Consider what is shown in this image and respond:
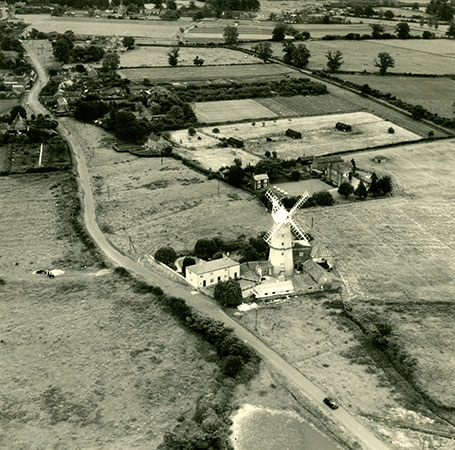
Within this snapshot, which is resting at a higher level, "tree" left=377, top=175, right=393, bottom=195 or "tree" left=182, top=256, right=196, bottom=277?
"tree" left=377, top=175, right=393, bottom=195

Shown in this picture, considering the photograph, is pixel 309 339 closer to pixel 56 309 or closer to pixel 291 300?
pixel 291 300

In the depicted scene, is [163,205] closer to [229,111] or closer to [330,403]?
[330,403]

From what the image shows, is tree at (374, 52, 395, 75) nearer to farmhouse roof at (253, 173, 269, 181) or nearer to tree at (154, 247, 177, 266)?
farmhouse roof at (253, 173, 269, 181)

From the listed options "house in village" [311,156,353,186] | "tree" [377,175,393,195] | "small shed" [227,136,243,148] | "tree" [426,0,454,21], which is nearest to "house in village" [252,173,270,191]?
"house in village" [311,156,353,186]

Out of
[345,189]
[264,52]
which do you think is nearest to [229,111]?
[345,189]

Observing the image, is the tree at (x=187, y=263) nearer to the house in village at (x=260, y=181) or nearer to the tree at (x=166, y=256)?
the tree at (x=166, y=256)

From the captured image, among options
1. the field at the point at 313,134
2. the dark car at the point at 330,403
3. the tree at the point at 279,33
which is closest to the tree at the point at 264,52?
the tree at the point at 279,33
